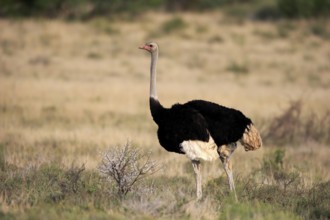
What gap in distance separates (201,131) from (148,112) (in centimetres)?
884

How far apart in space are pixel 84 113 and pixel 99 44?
479 inches

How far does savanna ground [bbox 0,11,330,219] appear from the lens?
7.48 m

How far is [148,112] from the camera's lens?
54.1ft

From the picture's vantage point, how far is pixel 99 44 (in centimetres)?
2758

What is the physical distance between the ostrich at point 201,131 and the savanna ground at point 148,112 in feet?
1.59

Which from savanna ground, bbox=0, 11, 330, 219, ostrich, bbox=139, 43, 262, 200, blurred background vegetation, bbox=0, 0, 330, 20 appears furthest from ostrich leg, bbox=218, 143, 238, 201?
blurred background vegetation, bbox=0, 0, 330, 20

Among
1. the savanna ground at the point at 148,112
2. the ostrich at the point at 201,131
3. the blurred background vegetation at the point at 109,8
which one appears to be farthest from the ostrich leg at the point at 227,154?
the blurred background vegetation at the point at 109,8

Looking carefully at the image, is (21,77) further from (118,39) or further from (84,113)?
(118,39)

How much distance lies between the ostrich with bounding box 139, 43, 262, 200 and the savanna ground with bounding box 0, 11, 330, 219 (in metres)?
0.48

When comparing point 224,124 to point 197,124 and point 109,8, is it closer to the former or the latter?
point 197,124

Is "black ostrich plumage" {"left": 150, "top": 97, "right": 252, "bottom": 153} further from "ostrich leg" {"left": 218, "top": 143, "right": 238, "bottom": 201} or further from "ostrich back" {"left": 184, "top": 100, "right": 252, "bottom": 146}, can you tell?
"ostrich leg" {"left": 218, "top": 143, "right": 238, "bottom": 201}

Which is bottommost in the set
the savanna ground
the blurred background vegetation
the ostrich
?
the savanna ground

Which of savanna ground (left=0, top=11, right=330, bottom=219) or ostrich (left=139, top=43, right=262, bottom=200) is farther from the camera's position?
ostrich (left=139, top=43, right=262, bottom=200)

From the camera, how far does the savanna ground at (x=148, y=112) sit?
24.6 ft
